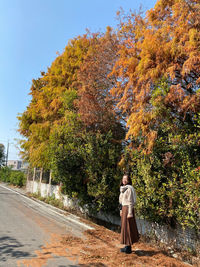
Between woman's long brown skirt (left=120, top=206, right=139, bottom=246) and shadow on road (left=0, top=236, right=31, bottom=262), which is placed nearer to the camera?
shadow on road (left=0, top=236, right=31, bottom=262)

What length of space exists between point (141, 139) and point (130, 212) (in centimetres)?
214

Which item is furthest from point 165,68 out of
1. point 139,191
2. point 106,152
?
point 106,152

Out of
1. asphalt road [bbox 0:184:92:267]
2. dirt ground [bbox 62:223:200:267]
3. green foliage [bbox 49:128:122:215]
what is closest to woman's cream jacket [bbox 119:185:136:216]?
dirt ground [bbox 62:223:200:267]

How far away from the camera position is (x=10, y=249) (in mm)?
5289

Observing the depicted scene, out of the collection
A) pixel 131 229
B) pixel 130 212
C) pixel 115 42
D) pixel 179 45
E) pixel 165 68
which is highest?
pixel 115 42

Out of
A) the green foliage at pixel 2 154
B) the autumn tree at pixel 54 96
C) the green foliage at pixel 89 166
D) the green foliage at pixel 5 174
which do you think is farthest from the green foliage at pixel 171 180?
the green foliage at pixel 2 154

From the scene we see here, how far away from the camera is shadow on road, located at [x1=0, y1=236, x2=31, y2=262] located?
15.9 feet

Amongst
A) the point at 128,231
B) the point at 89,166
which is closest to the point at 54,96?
the point at 89,166

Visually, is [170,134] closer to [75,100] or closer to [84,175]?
[84,175]

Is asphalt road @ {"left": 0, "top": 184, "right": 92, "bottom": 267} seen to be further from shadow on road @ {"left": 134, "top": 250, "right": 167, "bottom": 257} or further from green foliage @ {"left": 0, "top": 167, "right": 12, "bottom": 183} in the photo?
green foliage @ {"left": 0, "top": 167, "right": 12, "bottom": 183}

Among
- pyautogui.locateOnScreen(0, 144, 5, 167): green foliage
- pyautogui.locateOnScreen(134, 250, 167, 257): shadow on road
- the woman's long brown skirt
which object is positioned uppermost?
pyautogui.locateOnScreen(0, 144, 5, 167): green foliage

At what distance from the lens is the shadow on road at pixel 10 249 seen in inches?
191

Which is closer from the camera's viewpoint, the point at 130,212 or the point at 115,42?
the point at 130,212

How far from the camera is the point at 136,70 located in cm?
680
